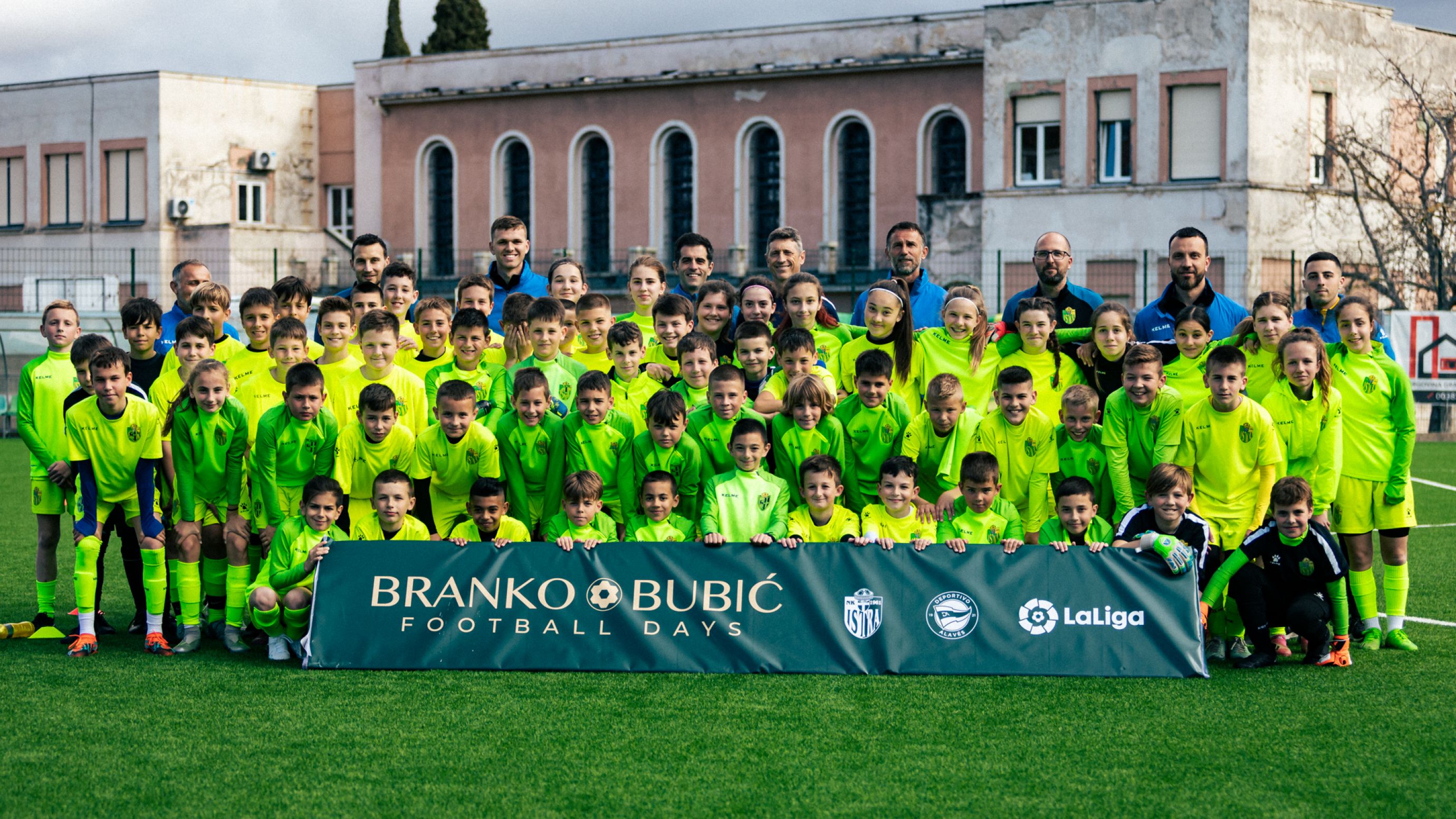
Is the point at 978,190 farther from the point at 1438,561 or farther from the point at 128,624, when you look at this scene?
the point at 128,624

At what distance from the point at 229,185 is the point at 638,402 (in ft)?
115

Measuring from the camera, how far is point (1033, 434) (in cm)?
754

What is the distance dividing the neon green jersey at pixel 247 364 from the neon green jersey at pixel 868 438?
3091mm

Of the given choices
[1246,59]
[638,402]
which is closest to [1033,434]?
[638,402]

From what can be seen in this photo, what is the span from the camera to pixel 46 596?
7.99m

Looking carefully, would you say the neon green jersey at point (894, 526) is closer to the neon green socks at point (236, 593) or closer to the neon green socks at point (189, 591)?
the neon green socks at point (236, 593)

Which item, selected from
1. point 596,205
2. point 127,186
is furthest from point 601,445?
point 127,186

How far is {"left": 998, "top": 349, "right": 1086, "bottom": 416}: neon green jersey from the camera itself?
8.05 metres

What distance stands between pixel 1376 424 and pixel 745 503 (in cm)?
332

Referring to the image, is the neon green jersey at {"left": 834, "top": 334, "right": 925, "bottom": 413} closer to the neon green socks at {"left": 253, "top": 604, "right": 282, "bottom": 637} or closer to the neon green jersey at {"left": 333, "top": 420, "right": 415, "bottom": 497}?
the neon green jersey at {"left": 333, "top": 420, "right": 415, "bottom": 497}

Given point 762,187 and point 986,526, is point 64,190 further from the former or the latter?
point 986,526

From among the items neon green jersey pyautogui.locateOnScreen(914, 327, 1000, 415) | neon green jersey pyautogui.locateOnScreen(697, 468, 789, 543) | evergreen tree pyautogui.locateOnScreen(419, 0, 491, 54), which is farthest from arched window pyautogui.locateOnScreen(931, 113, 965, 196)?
neon green jersey pyautogui.locateOnScreen(697, 468, 789, 543)

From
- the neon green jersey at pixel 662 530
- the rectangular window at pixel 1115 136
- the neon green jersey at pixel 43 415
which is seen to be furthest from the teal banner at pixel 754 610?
the rectangular window at pixel 1115 136

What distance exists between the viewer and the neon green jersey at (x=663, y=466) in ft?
24.5
